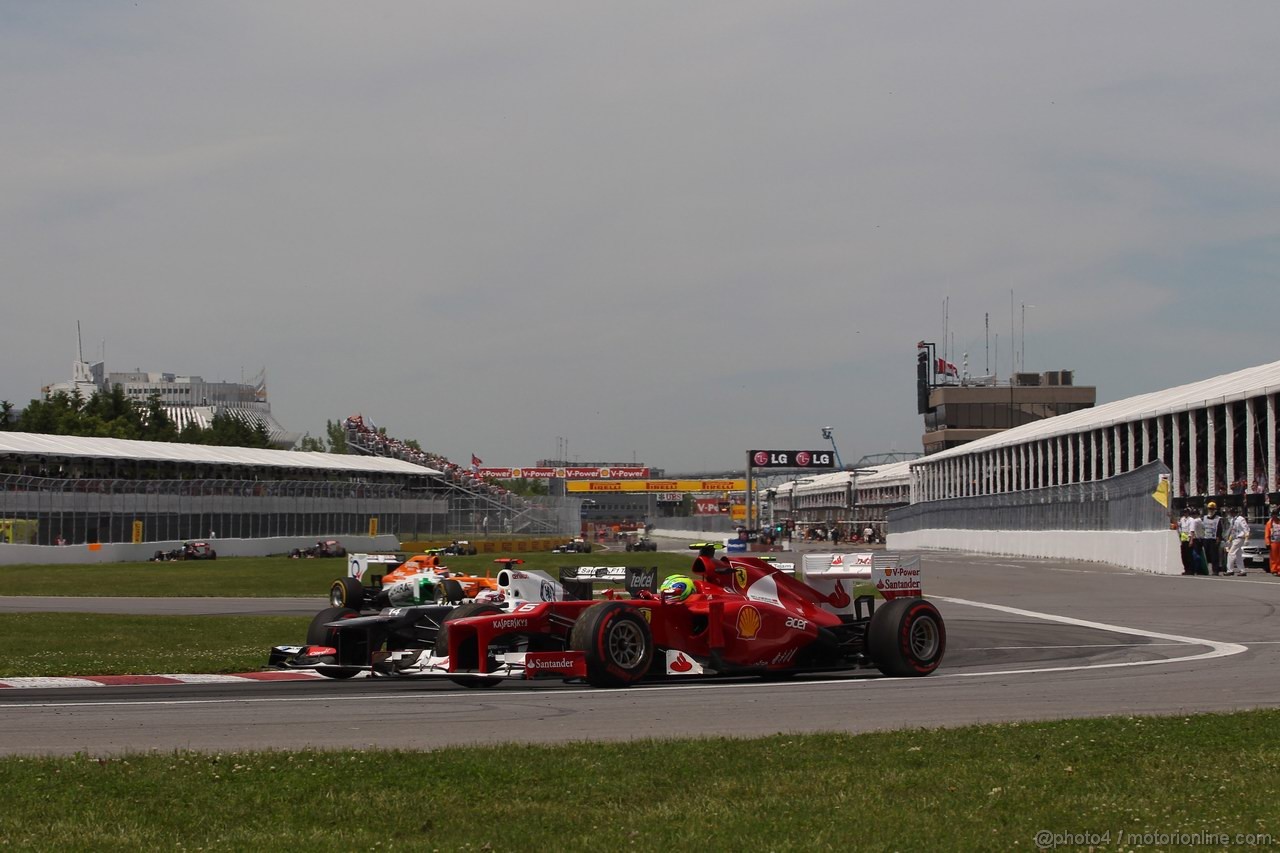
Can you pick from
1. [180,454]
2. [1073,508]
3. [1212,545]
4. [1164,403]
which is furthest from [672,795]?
[180,454]

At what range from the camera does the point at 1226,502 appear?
153 feet

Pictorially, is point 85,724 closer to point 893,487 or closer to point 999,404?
point 999,404

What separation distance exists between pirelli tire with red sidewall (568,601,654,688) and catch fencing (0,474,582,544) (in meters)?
48.6

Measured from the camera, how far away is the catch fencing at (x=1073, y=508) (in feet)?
126

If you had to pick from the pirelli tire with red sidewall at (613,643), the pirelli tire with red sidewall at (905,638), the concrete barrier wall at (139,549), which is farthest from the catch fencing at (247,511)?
the pirelli tire with red sidewall at (905,638)

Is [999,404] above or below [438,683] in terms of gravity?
above

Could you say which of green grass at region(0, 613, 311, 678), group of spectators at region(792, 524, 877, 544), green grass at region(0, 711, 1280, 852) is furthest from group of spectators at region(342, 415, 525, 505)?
green grass at region(0, 711, 1280, 852)

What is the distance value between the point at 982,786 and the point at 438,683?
25.7 feet

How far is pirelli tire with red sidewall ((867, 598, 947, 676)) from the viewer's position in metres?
14.5

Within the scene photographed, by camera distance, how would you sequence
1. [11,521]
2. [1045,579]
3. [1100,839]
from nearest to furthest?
[1100,839] < [1045,579] < [11,521]

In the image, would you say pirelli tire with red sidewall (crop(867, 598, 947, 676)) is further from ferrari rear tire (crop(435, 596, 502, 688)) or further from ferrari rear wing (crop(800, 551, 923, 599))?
ferrari rear tire (crop(435, 596, 502, 688))

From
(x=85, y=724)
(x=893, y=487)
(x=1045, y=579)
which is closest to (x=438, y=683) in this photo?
(x=85, y=724)

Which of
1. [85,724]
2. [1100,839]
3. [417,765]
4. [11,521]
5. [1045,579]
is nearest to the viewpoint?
[1100,839]

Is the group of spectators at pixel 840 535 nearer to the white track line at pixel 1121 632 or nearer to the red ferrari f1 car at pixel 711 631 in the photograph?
the white track line at pixel 1121 632
